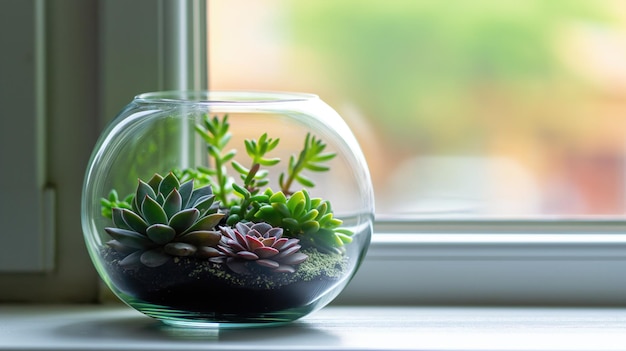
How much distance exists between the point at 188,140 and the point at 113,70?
110mm

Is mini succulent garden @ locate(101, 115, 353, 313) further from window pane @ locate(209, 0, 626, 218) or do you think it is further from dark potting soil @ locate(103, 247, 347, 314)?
window pane @ locate(209, 0, 626, 218)

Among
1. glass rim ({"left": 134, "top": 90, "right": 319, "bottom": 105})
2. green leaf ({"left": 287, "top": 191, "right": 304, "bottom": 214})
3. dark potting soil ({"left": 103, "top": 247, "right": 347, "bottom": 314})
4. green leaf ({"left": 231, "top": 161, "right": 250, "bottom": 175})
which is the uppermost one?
glass rim ({"left": 134, "top": 90, "right": 319, "bottom": 105})

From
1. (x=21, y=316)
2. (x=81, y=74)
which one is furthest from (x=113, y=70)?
(x=21, y=316)

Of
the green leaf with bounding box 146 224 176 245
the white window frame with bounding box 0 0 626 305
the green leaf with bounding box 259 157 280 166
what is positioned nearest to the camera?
the green leaf with bounding box 146 224 176 245

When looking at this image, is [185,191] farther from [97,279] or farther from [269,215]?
[97,279]

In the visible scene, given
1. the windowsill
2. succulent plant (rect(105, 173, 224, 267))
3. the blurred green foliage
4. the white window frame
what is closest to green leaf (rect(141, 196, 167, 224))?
succulent plant (rect(105, 173, 224, 267))

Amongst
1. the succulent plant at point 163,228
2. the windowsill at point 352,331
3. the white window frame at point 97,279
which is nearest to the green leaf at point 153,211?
the succulent plant at point 163,228

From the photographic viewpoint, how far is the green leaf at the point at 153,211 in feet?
2.47

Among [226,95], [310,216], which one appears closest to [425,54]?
[226,95]

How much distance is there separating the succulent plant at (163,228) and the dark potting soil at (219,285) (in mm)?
11

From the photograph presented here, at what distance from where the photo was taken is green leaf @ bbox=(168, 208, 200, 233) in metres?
0.75

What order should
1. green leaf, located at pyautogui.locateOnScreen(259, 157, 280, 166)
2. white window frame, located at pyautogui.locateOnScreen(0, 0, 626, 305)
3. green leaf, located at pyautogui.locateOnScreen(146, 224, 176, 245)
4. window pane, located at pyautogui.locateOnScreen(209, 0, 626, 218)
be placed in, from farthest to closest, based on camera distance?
1. window pane, located at pyautogui.locateOnScreen(209, 0, 626, 218)
2. white window frame, located at pyautogui.locateOnScreen(0, 0, 626, 305)
3. green leaf, located at pyautogui.locateOnScreen(259, 157, 280, 166)
4. green leaf, located at pyautogui.locateOnScreen(146, 224, 176, 245)

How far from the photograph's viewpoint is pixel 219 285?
75 cm

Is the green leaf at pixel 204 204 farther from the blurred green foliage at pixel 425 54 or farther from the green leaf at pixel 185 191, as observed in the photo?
the blurred green foliage at pixel 425 54
